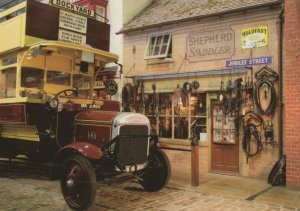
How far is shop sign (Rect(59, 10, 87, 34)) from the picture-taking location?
29.0 ft

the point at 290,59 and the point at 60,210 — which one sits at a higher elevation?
the point at 290,59

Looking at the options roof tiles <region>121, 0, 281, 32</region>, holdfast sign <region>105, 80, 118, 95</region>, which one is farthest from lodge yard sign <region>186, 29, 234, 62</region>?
holdfast sign <region>105, 80, 118, 95</region>

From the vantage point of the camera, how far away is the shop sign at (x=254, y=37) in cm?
958

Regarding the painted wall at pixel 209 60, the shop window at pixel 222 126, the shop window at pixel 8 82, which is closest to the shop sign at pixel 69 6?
the shop window at pixel 8 82

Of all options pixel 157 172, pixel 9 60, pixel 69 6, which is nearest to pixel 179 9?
pixel 69 6

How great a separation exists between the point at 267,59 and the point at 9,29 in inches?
264

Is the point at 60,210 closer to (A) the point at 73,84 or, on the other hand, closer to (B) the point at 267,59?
(A) the point at 73,84

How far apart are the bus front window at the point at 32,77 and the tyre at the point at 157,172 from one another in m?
3.21

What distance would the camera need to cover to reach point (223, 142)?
406 inches

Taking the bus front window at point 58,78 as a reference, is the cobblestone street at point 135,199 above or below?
below

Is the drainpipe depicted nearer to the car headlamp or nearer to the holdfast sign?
the holdfast sign

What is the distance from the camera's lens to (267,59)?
373 inches

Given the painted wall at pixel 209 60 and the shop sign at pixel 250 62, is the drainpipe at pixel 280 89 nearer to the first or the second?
the painted wall at pixel 209 60

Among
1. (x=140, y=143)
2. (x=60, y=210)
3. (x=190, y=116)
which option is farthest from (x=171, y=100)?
(x=60, y=210)
